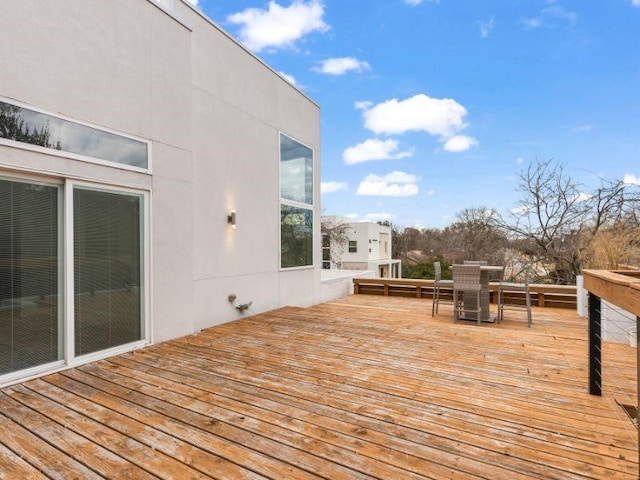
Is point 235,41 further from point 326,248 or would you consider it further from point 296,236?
point 326,248

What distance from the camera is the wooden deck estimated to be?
173 cm

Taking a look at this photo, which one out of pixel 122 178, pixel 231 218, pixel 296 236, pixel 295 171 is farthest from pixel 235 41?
pixel 296 236

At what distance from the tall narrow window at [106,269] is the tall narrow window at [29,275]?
17 cm

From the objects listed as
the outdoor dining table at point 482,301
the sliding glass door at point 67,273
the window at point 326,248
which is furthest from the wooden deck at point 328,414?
the window at point 326,248

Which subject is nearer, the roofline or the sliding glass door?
the sliding glass door

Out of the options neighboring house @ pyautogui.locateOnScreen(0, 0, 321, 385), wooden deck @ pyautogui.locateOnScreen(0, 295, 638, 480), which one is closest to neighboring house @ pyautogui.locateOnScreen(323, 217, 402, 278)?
neighboring house @ pyautogui.locateOnScreen(0, 0, 321, 385)

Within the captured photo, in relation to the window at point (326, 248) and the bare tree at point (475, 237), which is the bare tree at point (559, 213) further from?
the window at point (326, 248)

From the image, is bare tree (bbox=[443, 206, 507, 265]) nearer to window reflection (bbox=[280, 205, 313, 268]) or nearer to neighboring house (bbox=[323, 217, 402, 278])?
window reflection (bbox=[280, 205, 313, 268])

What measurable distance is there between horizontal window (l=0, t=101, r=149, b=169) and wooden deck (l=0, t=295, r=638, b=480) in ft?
6.58

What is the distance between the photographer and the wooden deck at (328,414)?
5.66 ft

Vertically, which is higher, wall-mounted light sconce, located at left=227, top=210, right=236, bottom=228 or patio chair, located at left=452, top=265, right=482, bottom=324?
wall-mounted light sconce, located at left=227, top=210, right=236, bottom=228

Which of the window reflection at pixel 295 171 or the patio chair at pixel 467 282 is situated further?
the window reflection at pixel 295 171

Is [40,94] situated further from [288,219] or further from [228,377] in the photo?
[288,219]

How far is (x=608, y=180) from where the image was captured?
26.9 ft
